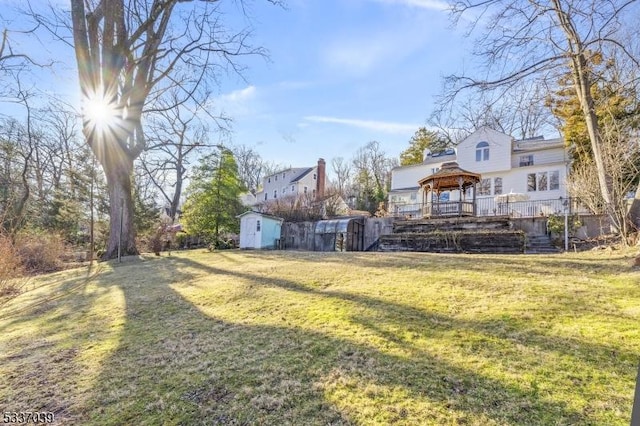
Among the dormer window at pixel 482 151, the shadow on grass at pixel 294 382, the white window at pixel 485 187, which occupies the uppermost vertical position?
the dormer window at pixel 482 151

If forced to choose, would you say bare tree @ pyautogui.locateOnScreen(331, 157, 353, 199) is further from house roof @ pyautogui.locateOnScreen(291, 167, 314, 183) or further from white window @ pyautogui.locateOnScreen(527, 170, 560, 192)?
white window @ pyautogui.locateOnScreen(527, 170, 560, 192)

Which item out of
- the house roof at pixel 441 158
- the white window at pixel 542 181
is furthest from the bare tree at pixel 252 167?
the white window at pixel 542 181

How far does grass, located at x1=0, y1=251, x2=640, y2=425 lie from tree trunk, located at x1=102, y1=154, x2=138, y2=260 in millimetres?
8453

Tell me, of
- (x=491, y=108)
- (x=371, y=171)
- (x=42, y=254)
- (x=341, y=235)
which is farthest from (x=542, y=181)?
(x=42, y=254)

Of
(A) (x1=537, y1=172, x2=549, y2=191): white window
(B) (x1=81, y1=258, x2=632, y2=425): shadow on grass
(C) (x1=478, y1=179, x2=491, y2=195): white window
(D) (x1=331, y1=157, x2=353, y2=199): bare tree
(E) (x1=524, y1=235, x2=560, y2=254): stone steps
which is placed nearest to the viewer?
(B) (x1=81, y1=258, x2=632, y2=425): shadow on grass

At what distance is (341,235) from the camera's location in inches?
644

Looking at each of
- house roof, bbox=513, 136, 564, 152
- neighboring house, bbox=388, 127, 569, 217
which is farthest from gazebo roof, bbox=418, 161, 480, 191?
house roof, bbox=513, 136, 564, 152

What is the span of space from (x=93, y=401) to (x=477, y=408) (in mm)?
2809

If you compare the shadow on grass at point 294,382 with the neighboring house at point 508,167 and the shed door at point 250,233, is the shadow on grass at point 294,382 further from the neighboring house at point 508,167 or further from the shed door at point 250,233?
the neighboring house at point 508,167

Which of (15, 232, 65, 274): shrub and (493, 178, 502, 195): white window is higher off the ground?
(493, 178, 502, 195): white window

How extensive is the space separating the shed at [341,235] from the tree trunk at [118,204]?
8.84m

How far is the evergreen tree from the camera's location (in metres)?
19.7

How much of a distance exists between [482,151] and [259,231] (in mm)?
16549

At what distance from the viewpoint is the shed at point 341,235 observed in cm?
1630
